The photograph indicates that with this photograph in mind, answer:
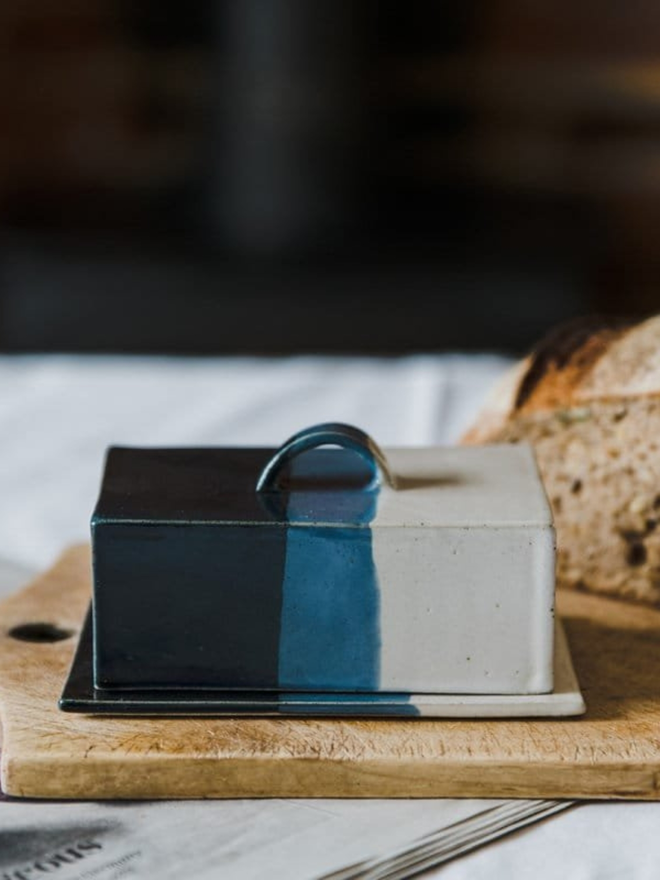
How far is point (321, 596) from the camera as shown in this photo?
29.1 inches

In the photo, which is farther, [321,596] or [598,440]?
[598,440]

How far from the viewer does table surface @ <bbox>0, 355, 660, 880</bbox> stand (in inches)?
49.0

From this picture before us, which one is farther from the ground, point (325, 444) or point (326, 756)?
point (325, 444)

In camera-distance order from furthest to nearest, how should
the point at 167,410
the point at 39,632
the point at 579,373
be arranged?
the point at 167,410
the point at 579,373
the point at 39,632

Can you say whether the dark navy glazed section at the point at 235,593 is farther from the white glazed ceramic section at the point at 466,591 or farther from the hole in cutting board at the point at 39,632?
the hole in cutting board at the point at 39,632

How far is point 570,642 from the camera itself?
866 mm

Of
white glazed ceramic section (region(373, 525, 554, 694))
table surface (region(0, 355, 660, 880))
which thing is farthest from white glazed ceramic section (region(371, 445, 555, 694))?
table surface (region(0, 355, 660, 880))

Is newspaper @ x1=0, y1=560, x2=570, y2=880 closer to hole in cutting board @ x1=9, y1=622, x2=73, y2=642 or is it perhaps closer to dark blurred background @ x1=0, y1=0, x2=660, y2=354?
hole in cutting board @ x1=9, y1=622, x2=73, y2=642

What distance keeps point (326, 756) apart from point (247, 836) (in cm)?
6

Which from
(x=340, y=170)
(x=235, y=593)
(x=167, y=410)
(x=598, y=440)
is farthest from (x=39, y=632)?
(x=340, y=170)

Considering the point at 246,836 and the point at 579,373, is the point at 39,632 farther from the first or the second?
the point at 579,373

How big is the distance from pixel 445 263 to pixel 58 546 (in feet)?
8.76

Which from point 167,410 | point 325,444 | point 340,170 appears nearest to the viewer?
point 325,444

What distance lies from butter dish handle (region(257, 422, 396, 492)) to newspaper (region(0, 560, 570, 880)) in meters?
0.18
